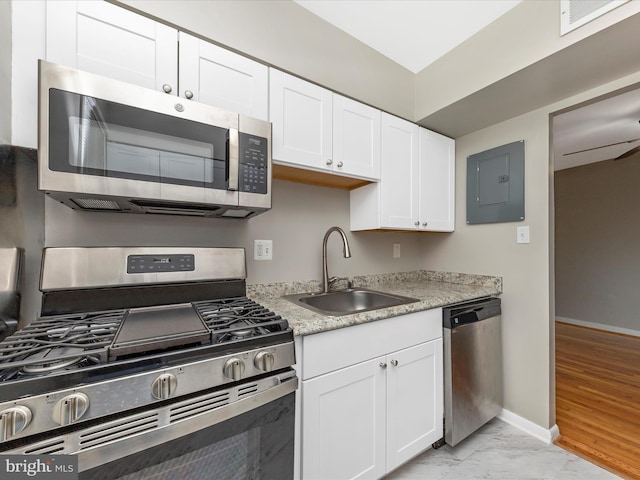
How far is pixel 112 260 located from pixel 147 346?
0.57 meters

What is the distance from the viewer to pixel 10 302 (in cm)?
101

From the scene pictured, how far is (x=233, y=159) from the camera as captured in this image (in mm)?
1128

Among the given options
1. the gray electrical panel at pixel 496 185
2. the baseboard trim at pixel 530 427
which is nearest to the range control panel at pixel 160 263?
the gray electrical panel at pixel 496 185

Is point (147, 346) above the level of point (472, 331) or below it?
above

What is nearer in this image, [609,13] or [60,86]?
[60,86]

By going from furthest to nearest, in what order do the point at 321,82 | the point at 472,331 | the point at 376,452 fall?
the point at 472,331 < the point at 321,82 < the point at 376,452

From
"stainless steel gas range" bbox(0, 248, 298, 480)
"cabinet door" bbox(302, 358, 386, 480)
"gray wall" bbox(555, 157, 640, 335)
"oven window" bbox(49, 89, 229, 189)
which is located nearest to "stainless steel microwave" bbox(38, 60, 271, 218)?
"oven window" bbox(49, 89, 229, 189)

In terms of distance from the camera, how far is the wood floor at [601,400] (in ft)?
5.14

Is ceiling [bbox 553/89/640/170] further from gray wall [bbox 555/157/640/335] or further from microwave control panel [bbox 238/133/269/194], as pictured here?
microwave control panel [bbox 238/133/269/194]

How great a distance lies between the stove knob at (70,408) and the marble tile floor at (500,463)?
4.76ft

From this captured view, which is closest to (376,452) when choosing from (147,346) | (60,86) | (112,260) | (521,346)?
(147,346)

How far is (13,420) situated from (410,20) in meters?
2.23

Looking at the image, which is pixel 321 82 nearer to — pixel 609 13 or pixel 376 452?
pixel 609 13

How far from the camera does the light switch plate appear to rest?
5.94 ft
